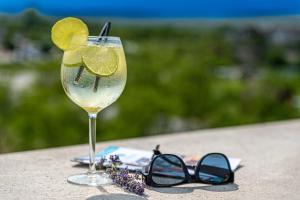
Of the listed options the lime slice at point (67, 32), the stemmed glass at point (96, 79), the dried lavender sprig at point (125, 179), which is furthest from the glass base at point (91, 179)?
the lime slice at point (67, 32)

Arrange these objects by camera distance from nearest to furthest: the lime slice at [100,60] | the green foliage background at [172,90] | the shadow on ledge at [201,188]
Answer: the lime slice at [100,60], the shadow on ledge at [201,188], the green foliage background at [172,90]

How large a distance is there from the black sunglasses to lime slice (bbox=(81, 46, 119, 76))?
21 cm

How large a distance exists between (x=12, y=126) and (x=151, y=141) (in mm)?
4639

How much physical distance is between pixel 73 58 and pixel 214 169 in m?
0.36

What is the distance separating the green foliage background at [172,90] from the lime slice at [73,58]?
15.4 ft

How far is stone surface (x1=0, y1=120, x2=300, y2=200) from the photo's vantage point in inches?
42.3

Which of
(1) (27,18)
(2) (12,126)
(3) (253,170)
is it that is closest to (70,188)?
(3) (253,170)

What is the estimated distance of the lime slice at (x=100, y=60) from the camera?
993 mm

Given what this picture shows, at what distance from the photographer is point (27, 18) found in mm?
4438

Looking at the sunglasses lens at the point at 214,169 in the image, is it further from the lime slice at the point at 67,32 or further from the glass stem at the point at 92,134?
the lime slice at the point at 67,32

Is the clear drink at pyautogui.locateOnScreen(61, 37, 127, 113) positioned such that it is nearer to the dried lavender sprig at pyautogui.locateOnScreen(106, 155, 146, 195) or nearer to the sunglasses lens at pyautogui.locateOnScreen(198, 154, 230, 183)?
the dried lavender sprig at pyautogui.locateOnScreen(106, 155, 146, 195)

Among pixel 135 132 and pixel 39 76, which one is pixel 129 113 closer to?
pixel 135 132

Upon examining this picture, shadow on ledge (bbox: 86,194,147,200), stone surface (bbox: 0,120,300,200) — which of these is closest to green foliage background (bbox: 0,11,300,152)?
stone surface (bbox: 0,120,300,200)

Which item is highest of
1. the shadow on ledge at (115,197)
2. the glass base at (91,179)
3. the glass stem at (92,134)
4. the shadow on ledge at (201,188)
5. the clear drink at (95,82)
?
the clear drink at (95,82)
